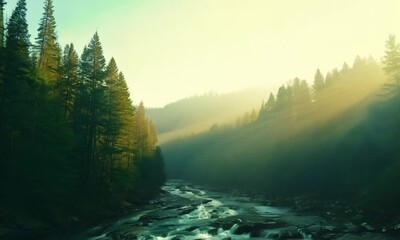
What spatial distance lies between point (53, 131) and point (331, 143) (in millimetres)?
53049

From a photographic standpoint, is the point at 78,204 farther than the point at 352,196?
No

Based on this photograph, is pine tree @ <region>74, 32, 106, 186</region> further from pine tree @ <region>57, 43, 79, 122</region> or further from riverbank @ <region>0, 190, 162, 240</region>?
riverbank @ <region>0, 190, 162, 240</region>

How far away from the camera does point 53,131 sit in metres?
37.4

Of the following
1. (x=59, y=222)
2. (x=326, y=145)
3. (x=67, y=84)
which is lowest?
→ (x=59, y=222)

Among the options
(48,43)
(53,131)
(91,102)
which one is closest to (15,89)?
(53,131)

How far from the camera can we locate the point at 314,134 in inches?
3314

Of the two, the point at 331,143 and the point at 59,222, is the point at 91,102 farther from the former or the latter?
the point at 331,143

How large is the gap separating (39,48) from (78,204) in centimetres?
2582

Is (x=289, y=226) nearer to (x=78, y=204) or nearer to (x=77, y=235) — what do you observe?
(x=77, y=235)

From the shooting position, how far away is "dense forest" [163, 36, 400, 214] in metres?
55.0

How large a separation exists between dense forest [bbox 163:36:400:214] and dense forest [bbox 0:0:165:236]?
3317 centimetres

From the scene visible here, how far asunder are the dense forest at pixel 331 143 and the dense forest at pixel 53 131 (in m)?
33.2

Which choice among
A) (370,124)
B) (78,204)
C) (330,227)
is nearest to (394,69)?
(370,124)

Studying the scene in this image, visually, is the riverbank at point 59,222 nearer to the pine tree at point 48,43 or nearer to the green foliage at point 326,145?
the pine tree at point 48,43
